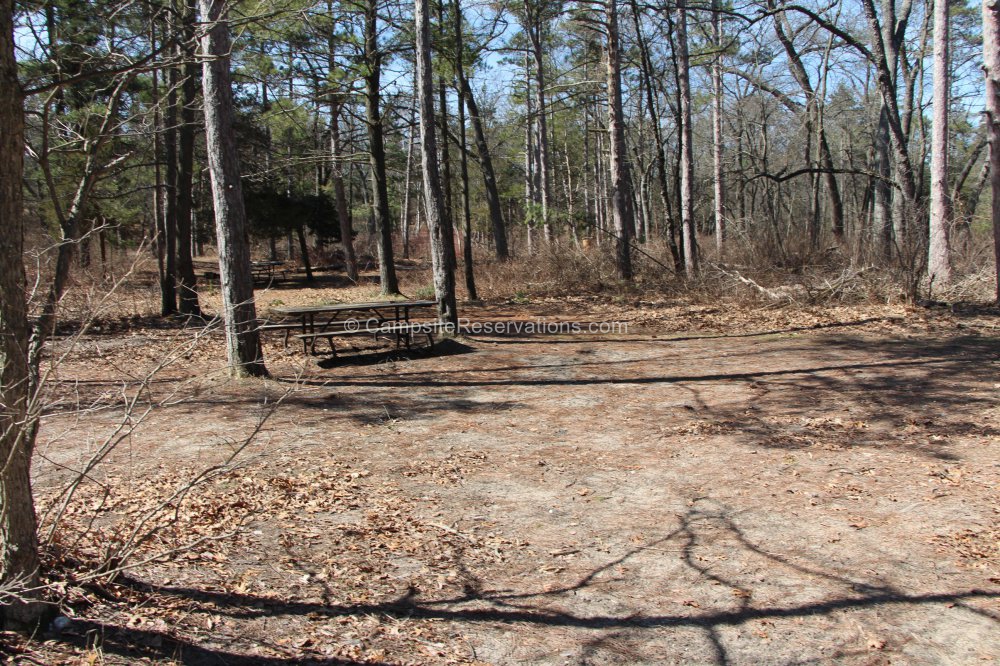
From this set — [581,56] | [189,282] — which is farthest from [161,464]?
[581,56]

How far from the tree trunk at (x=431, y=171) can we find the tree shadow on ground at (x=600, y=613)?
7.03m

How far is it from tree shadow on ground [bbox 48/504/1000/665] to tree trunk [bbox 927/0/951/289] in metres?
8.92

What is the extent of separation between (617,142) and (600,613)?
13.1 metres

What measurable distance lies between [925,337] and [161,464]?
9.30 m

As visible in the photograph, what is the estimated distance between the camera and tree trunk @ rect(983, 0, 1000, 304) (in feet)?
34.6

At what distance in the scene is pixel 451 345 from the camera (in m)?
10.1

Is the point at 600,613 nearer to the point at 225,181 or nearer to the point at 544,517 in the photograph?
the point at 544,517

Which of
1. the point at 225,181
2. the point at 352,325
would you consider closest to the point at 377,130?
the point at 352,325

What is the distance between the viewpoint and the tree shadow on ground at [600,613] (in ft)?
10.3

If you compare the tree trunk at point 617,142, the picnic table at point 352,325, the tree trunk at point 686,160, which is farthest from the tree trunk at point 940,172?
the picnic table at point 352,325

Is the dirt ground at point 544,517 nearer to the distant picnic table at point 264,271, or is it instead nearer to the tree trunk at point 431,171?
the tree trunk at point 431,171

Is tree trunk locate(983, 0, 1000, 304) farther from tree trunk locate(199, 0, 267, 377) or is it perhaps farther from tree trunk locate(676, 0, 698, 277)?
tree trunk locate(199, 0, 267, 377)

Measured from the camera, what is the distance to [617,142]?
15.2 meters

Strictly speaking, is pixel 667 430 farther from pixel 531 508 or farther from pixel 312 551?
pixel 312 551
